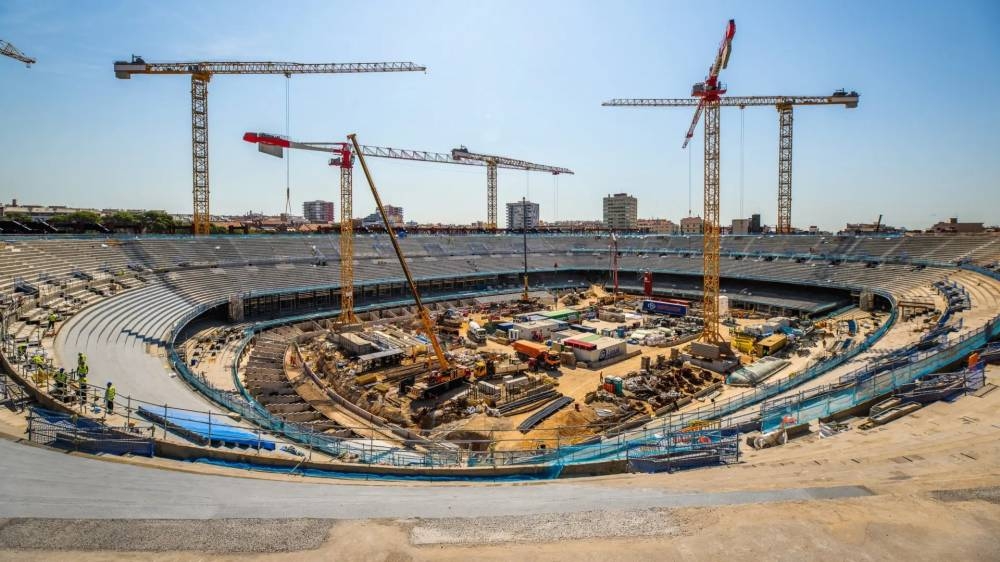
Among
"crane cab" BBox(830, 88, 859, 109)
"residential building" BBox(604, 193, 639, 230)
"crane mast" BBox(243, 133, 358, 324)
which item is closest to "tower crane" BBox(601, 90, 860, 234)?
"crane cab" BBox(830, 88, 859, 109)

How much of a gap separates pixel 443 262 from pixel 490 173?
152 ft

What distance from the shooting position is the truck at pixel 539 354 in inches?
1241

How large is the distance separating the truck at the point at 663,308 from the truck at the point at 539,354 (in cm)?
1909

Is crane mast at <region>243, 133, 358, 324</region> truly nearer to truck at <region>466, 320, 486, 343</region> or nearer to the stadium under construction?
the stadium under construction

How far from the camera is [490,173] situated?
102m

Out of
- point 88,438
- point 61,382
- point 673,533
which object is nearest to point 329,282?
point 61,382

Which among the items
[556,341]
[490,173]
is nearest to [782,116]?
[490,173]

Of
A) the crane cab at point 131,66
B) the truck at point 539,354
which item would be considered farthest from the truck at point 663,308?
the crane cab at point 131,66

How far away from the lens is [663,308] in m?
48.2

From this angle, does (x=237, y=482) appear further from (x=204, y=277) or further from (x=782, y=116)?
(x=782, y=116)

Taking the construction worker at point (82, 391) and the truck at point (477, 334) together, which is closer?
the construction worker at point (82, 391)

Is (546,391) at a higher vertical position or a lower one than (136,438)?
lower

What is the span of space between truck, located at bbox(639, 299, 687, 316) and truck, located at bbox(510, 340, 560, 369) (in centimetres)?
1909

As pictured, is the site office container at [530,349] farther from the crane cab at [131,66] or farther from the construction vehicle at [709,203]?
the crane cab at [131,66]
